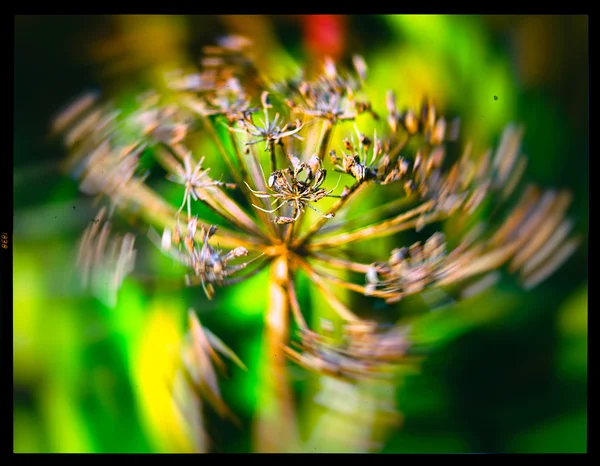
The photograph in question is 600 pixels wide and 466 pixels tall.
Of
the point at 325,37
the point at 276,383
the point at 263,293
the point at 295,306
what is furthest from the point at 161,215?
the point at 325,37

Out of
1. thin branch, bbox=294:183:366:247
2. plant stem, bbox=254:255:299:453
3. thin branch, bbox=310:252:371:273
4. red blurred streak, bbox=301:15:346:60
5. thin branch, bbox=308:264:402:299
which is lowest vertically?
plant stem, bbox=254:255:299:453

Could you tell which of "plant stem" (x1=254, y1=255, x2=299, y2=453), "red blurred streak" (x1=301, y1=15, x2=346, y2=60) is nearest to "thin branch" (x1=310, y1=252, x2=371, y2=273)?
"plant stem" (x1=254, y1=255, x2=299, y2=453)

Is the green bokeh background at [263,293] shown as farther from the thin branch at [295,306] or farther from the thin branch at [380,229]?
the thin branch at [380,229]

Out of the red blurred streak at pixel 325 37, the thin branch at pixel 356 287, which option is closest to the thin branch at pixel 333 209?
the thin branch at pixel 356 287

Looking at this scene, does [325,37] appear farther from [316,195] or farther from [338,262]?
[338,262]

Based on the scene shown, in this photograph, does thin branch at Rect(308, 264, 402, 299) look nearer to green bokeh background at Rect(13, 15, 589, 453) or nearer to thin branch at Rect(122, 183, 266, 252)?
green bokeh background at Rect(13, 15, 589, 453)

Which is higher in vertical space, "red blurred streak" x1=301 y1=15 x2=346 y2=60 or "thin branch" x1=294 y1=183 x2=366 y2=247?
"red blurred streak" x1=301 y1=15 x2=346 y2=60
